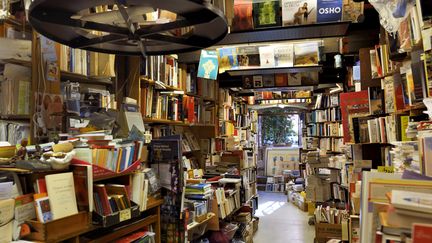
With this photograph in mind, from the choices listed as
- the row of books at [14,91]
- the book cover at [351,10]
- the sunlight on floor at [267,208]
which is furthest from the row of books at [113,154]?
the sunlight on floor at [267,208]

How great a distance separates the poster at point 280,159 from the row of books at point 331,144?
2.71 metres

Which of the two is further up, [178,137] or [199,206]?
[178,137]

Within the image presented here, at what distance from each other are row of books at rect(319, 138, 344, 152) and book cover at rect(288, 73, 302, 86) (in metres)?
1.62

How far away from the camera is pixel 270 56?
4.25m

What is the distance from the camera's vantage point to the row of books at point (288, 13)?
3.14 meters

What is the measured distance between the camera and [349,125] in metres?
3.63

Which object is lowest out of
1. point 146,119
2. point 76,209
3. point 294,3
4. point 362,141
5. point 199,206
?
point 199,206

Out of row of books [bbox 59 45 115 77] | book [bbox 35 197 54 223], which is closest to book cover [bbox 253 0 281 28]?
row of books [bbox 59 45 115 77]

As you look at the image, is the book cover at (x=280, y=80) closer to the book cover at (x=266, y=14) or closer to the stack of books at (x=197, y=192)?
the book cover at (x=266, y=14)

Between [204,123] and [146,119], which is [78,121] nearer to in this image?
[146,119]

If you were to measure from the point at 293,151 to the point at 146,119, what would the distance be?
8.08m

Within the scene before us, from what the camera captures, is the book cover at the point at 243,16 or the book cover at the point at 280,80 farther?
the book cover at the point at 280,80

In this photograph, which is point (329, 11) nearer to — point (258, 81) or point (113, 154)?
point (113, 154)

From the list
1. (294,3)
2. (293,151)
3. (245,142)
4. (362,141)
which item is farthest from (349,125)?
(293,151)
